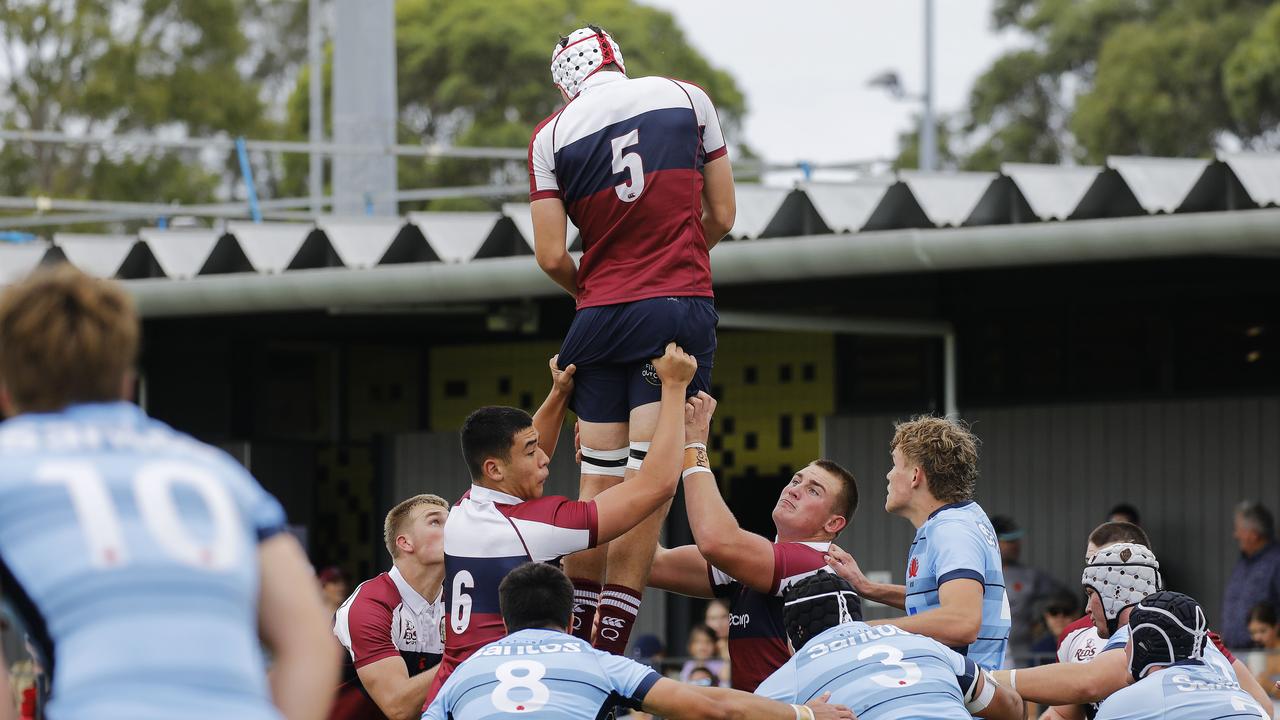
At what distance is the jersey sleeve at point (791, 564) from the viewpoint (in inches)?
241

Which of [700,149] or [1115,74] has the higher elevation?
[1115,74]

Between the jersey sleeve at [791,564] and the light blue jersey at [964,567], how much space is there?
0.36 metres

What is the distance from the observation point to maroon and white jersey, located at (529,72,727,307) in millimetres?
5781

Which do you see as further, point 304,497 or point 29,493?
point 304,497

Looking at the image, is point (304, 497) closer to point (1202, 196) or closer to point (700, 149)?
point (1202, 196)

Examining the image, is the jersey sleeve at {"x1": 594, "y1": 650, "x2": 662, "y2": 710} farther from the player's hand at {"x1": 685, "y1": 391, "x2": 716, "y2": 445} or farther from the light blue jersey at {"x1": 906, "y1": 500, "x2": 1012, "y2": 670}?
the light blue jersey at {"x1": 906, "y1": 500, "x2": 1012, "y2": 670}

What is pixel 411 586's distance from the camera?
7242 mm

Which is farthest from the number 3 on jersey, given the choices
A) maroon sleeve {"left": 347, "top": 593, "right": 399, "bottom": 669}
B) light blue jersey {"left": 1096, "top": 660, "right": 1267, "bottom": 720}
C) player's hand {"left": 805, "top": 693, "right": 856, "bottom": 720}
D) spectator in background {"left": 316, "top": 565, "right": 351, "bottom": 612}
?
spectator in background {"left": 316, "top": 565, "right": 351, "bottom": 612}

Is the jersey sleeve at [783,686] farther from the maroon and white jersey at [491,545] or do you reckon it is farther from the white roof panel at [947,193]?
the white roof panel at [947,193]

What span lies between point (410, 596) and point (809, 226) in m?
4.99

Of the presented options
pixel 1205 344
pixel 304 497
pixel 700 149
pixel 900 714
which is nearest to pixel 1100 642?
pixel 900 714

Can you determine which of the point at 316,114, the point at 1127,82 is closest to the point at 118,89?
the point at 316,114

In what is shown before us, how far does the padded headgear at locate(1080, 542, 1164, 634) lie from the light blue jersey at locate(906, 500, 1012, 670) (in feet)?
1.06

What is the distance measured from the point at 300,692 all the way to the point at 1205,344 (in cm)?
1156
